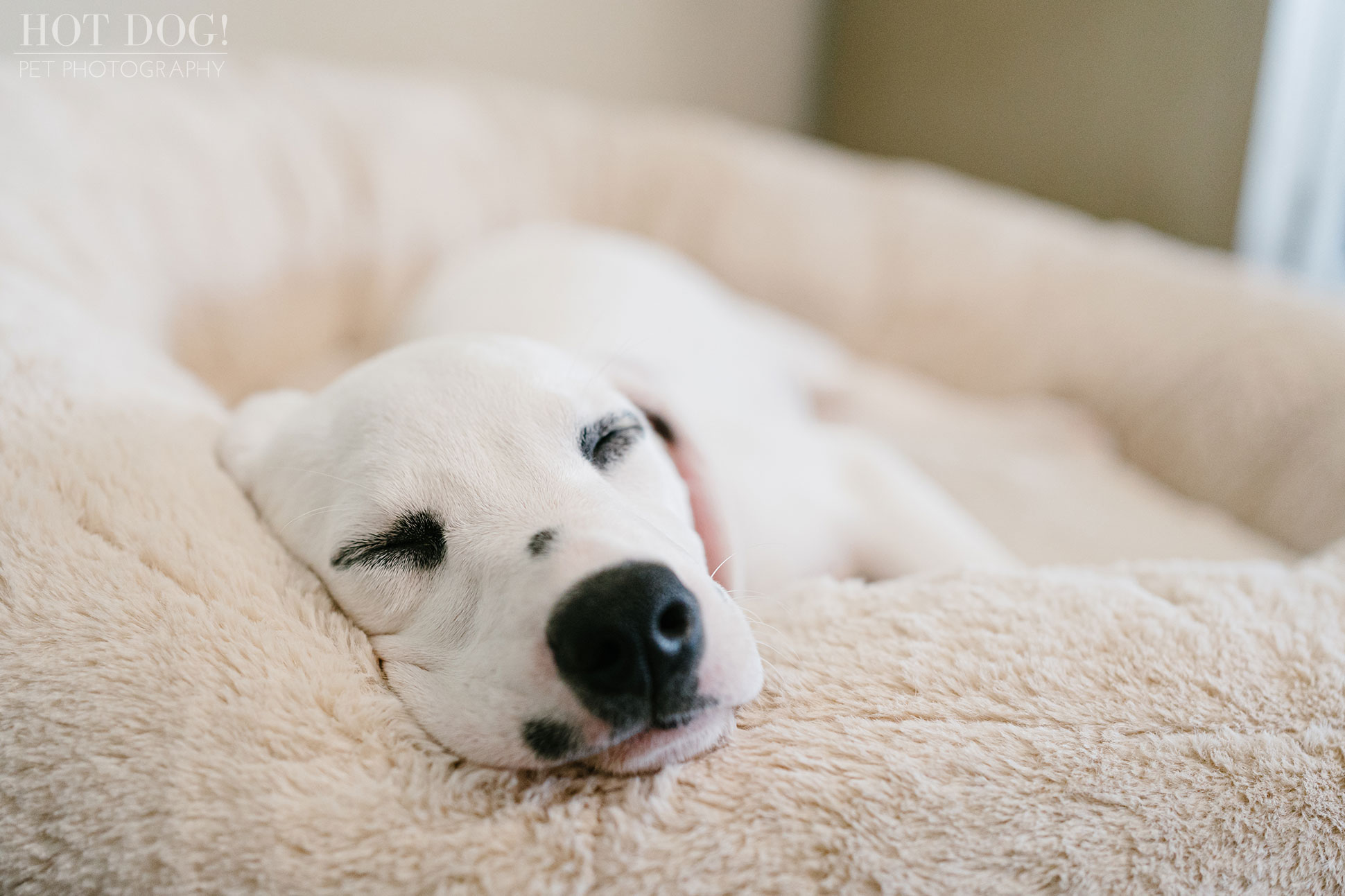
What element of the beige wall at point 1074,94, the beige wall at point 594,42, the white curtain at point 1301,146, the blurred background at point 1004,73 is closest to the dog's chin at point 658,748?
the blurred background at point 1004,73

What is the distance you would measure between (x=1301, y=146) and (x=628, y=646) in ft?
9.29

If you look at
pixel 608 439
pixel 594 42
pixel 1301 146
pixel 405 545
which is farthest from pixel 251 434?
pixel 1301 146

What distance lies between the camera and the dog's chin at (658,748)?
794 mm

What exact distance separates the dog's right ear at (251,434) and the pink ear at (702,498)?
1.63 feet

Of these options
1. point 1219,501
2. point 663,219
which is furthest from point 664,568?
point 663,219

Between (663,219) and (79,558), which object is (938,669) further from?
(663,219)

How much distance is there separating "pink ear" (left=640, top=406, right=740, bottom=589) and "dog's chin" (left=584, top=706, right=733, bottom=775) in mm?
253

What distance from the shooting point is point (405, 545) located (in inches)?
37.0

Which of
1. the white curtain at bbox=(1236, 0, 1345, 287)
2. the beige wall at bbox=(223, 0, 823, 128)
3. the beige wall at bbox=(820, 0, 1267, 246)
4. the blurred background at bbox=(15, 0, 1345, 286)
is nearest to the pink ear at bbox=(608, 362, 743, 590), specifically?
the blurred background at bbox=(15, 0, 1345, 286)

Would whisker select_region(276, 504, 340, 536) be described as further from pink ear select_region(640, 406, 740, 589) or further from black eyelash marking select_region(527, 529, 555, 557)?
pink ear select_region(640, 406, 740, 589)

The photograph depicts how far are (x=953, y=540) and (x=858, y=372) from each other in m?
0.97

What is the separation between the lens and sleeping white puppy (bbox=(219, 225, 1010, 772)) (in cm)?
77

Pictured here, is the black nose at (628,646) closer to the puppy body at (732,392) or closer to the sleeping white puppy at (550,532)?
the sleeping white puppy at (550,532)

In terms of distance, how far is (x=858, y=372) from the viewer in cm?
234
